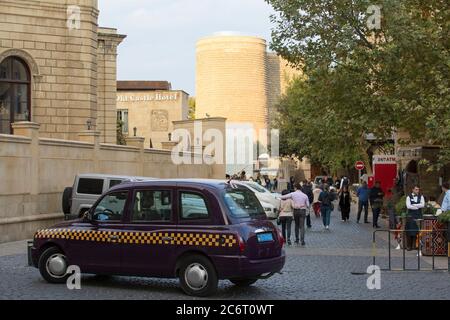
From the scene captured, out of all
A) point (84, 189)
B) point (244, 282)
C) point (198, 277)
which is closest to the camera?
point (198, 277)

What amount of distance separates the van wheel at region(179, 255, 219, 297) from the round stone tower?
11308cm

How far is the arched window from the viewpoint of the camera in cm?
3025

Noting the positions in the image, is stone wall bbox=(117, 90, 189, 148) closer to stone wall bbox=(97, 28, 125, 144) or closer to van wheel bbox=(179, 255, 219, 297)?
stone wall bbox=(97, 28, 125, 144)

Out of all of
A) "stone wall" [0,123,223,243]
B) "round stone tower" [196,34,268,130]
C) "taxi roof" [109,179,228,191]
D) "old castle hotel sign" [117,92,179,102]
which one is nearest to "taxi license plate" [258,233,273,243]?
"taxi roof" [109,179,228,191]

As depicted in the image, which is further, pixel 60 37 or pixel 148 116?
pixel 148 116

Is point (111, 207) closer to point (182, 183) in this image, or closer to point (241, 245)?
point (182, 183)

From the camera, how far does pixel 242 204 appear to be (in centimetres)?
1172

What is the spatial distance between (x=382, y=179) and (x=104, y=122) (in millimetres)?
16746

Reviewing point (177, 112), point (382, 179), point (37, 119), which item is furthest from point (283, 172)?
point (37, 119)

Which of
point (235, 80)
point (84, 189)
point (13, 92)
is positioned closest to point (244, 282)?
point (84, 189)

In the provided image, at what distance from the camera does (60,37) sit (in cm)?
3130

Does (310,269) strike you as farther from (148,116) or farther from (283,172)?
(148,116)

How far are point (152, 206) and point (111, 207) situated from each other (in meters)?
0.80

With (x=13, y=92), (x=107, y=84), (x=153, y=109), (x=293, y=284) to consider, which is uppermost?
(x=153, y=109)
